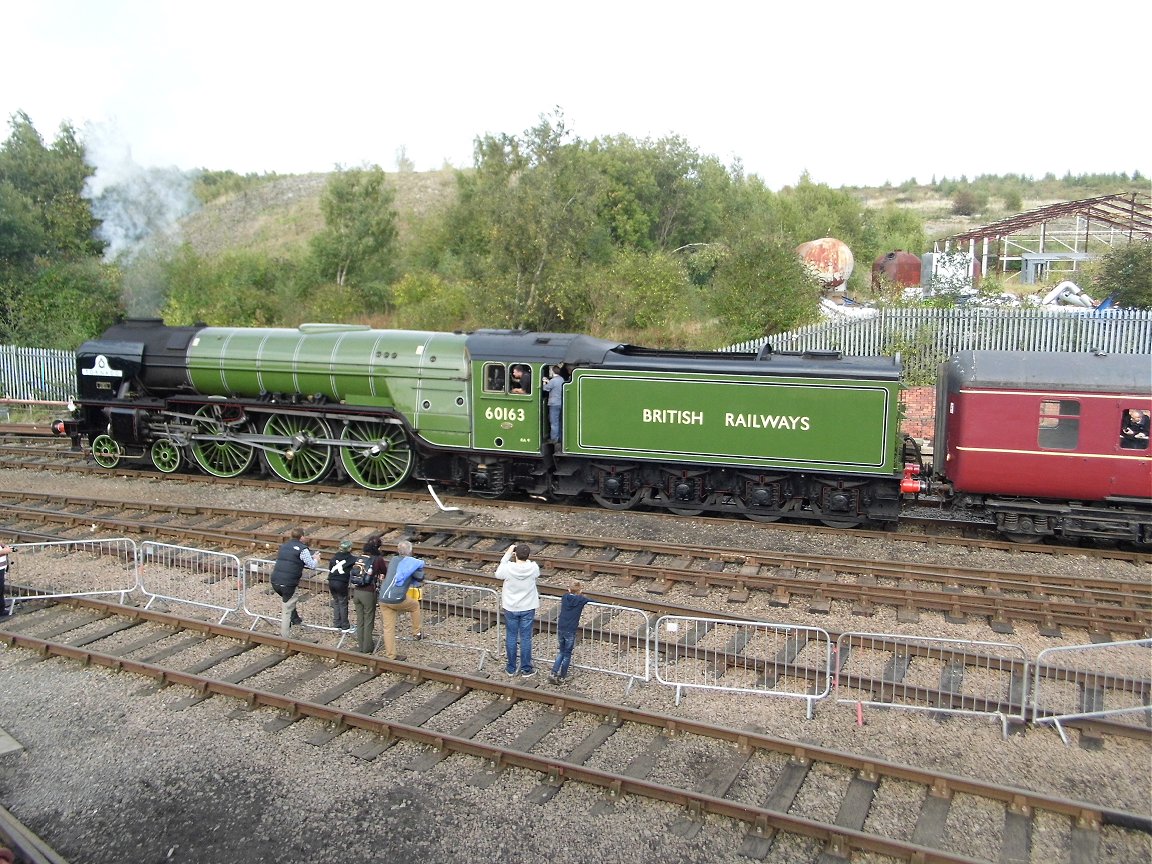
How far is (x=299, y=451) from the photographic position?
17.2 meters

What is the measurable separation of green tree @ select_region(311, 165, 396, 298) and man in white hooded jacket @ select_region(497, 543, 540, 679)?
27069 mm

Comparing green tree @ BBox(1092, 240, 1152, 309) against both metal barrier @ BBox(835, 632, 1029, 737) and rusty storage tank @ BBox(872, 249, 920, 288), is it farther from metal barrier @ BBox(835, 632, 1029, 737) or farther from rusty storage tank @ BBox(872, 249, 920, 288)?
metal barrier @ BBox(835, 632, 1029, 737)

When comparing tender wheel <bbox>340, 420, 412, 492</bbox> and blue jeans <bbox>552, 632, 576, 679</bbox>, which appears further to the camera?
tender wheel <bbox>340, 420, 412, 492</bbox>

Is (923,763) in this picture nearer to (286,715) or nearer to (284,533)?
(286,715)

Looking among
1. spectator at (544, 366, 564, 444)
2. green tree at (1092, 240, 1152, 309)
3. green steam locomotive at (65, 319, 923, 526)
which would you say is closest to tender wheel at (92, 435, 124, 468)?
green steam locomotive at (65, 319, 923, 526)

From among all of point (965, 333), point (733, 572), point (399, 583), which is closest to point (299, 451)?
point (399, 583)

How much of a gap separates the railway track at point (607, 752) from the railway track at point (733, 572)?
120 inches

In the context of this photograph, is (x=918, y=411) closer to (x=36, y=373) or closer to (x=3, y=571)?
(x=3, y=571)

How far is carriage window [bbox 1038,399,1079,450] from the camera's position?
12.8 meters

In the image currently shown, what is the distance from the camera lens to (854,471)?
13820mm

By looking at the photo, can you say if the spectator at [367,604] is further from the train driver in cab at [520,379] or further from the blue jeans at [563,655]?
the train driver in cab at [520,379]

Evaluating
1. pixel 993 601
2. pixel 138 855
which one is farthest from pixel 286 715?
pixel 993 601

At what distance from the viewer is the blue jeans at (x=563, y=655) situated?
8984 millimetres

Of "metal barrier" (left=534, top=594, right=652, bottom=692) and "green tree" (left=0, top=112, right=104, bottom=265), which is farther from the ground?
"green tree" (left=0, top=112, right=104, bottom=265)
